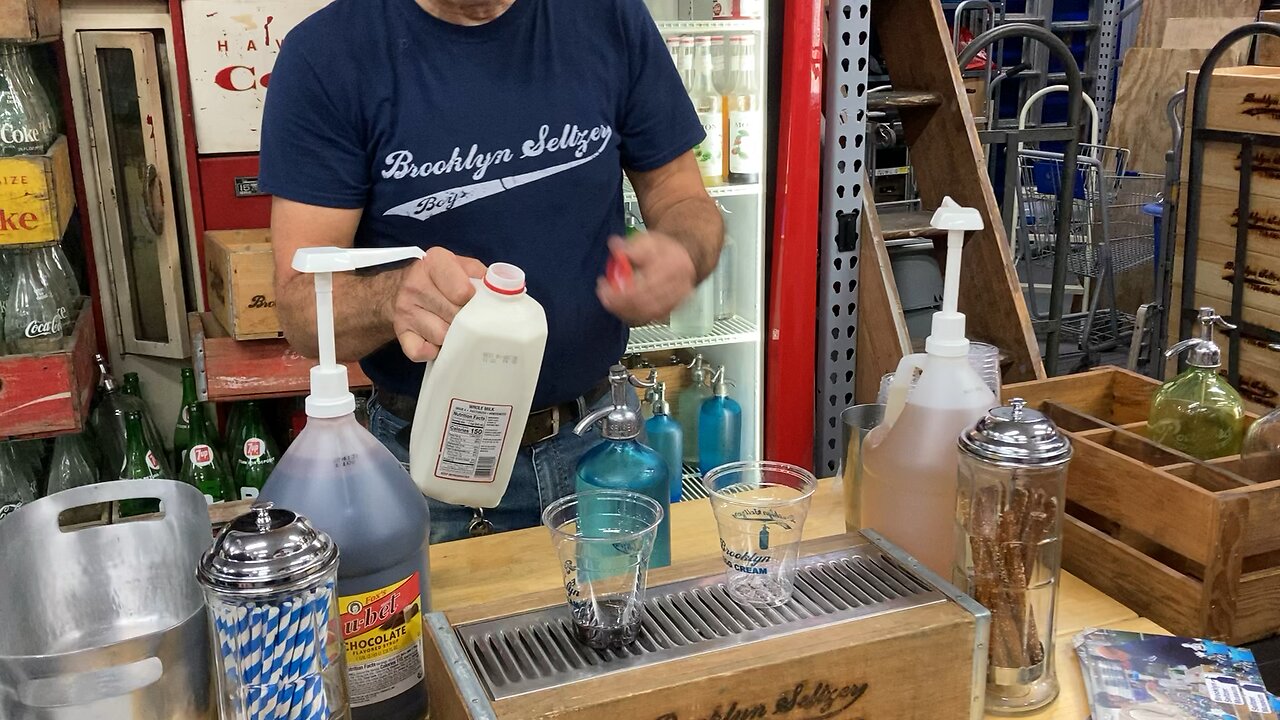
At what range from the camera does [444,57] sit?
4.82 feet

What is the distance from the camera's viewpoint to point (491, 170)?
57.9 inches

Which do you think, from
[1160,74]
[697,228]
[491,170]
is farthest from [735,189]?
[1160,74]

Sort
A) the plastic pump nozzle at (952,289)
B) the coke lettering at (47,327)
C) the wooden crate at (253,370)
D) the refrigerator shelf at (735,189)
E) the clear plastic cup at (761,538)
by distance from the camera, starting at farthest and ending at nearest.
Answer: the refrigerator shelf at (735,189) < the wooden crate at (253,370) < the coke lettering at (47,327) < the plastic pump nozzle at (952,289) < the clear plastic cup at (761,538)

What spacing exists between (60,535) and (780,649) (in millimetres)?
695

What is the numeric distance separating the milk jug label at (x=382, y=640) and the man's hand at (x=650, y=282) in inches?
17.5

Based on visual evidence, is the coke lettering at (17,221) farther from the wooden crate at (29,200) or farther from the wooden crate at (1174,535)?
the wooden crate at (1174,535)

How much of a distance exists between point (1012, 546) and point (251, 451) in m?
2.22

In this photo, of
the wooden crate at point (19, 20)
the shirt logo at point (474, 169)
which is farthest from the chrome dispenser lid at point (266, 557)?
the wooden crate at point (19, 20)

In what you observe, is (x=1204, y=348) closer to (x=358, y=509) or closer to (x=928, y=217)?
(x=358, y=509)

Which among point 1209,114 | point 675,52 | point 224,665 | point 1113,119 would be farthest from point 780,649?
point 1113,119

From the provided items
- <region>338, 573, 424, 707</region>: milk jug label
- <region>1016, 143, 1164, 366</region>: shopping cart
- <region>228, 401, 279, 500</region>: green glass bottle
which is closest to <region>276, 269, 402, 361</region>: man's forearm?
<region>338, 573, 424, 707</region>: milk jug label

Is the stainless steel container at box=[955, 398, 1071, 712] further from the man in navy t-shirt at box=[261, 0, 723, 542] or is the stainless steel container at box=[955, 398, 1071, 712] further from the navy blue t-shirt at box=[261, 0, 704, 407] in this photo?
the navy blue t-shirt at box=[261, 0, 704, 407]

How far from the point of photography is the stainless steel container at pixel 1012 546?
40.3 inches

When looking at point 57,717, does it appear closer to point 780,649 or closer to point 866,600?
point 780,649
